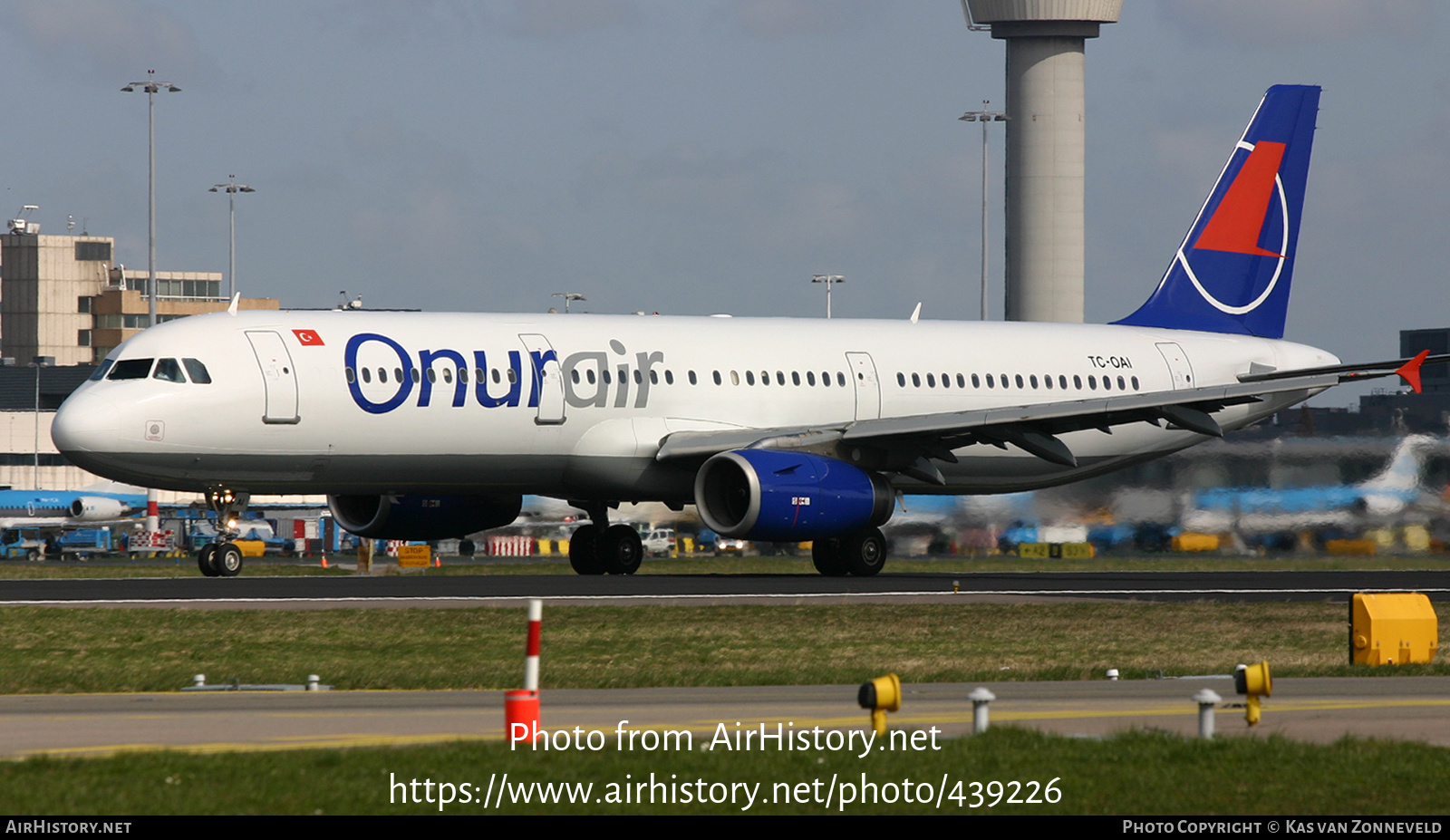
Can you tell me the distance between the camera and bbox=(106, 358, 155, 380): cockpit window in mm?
31812

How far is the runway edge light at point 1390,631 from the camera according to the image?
67.3 ft

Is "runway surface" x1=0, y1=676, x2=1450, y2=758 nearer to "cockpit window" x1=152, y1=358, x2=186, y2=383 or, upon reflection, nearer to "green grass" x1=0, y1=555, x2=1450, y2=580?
"cockpit window" x1=152, y1=358, x2=186, y2=383

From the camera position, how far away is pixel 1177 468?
42312 mm

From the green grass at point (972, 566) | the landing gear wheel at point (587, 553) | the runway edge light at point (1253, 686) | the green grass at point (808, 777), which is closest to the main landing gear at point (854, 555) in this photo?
the landing gear wheel at point (587, 553)

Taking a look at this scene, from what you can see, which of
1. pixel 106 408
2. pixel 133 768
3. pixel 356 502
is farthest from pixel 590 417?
pixel 133 768

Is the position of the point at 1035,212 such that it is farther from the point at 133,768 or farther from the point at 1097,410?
the point at 133,768

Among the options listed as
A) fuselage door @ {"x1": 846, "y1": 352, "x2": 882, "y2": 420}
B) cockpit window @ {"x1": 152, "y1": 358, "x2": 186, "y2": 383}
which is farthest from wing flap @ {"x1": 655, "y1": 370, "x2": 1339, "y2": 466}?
cockpit window @ {"x1": 152, "y1": 358, "x2": 186, "y2": 383}

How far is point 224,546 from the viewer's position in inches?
1341

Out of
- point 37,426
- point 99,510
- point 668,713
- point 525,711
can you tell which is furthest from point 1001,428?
point 37,426

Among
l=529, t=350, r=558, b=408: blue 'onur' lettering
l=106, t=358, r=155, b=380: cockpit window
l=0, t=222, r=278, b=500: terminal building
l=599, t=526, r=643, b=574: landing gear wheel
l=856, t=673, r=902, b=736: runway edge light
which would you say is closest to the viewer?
l=856, t=673, r=902, b=736: runway edge light

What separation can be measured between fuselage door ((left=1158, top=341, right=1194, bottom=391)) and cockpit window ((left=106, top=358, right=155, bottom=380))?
1997 centimetres

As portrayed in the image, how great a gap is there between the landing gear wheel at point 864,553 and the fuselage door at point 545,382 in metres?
5.66

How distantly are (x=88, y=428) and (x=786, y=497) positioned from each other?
10768 mm

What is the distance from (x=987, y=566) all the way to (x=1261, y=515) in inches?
279
